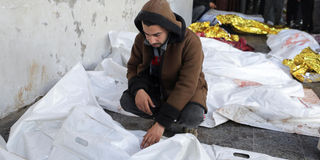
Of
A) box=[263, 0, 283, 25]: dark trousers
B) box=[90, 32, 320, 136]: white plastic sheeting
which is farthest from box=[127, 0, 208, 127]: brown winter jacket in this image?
box=[263, 0, 283, 25]: dark trousers

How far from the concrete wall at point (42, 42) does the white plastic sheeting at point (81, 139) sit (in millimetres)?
290

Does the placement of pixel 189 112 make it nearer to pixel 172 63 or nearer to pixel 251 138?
pixel 172 63

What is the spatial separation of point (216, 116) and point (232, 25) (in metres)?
3.16

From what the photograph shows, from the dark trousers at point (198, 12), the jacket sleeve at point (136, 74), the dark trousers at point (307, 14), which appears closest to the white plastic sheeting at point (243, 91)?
the jacket sleeve at point (136, 74)

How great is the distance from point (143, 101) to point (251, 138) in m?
0.77

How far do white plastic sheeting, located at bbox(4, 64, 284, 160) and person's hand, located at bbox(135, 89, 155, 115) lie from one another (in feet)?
0.47

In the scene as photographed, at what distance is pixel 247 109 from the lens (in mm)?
2018

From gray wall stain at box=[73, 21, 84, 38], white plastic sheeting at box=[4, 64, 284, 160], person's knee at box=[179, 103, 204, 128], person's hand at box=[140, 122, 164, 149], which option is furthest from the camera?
gray wall stain at box=[73, 21, 84, 38]

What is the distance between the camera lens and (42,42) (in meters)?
1.86

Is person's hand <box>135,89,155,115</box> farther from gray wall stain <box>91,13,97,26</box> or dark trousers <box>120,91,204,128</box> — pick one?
gray wall stain <box>91,13,97,26</box>

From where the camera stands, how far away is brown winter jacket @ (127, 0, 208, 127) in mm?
1318

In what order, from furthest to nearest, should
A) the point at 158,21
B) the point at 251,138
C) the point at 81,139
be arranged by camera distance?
the point at 251,138 < the point at 158,21 < the point at 81,139

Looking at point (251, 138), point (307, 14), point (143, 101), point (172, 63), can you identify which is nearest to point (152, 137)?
point (143, 101)

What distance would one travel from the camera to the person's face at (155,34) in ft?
4.34
